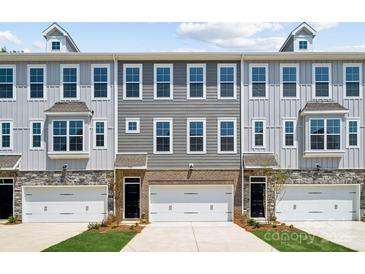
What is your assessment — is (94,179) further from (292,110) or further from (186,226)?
(292,110)

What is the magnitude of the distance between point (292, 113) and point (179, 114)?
18.9 ft

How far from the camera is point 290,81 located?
77.1ft

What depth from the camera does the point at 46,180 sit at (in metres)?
23.1

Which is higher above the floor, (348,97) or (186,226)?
(348,97)

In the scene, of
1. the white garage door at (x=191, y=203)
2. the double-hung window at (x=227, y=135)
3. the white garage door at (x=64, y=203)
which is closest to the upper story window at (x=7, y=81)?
the white garage door at (x=64, y=203)

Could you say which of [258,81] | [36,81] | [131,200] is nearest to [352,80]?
[258,81]

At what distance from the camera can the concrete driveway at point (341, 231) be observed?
16.2m

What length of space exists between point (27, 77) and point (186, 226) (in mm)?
11013

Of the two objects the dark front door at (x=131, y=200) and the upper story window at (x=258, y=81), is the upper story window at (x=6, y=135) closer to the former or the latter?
the dark front door at (x=131, y=200)

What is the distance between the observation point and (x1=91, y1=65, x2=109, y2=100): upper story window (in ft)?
76.8

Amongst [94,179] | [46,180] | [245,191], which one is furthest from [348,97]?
[46,180]

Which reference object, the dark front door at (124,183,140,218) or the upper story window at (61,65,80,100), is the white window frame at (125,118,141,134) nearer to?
the dark front door at (124,183,140,218)

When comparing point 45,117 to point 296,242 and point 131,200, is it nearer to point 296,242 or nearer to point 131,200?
point 131,200

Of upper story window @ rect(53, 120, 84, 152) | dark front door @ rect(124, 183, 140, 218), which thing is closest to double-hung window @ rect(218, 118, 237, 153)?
dark front door @ rect(124, 183, 140, 218)
